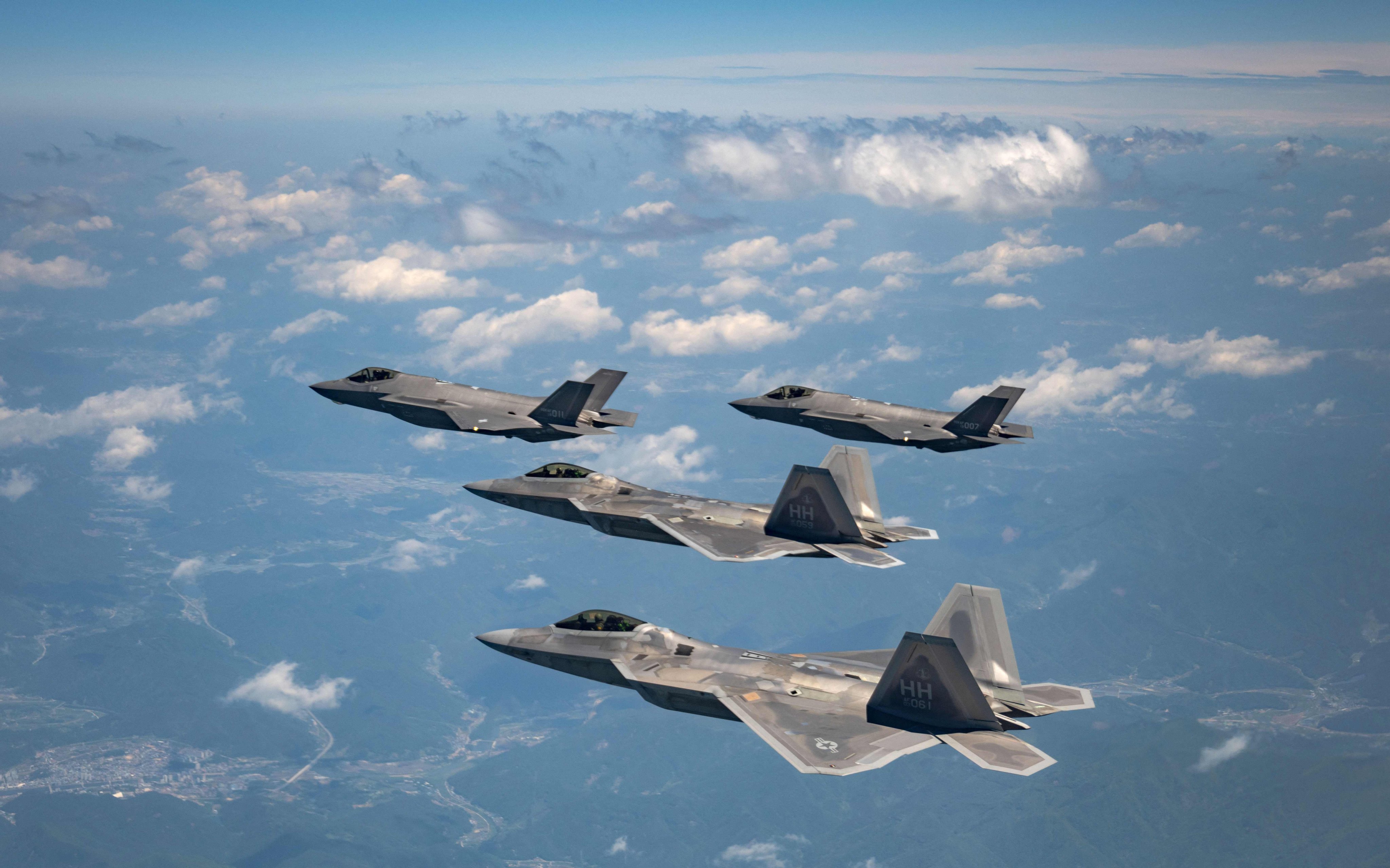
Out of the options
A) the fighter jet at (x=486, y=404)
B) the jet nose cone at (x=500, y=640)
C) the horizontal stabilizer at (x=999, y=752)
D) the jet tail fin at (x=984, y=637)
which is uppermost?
the fighter jet at (x=486, y=404)

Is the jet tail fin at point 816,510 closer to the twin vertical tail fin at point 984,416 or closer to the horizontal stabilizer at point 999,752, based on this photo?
the horizontal stabilizer at point 999,752

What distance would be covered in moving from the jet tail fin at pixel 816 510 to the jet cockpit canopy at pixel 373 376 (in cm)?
3478

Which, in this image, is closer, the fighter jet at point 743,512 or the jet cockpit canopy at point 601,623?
the jet cockpit canopy at point 601,623

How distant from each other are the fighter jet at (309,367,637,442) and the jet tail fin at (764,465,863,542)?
14.4m

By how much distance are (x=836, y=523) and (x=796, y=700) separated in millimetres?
11384

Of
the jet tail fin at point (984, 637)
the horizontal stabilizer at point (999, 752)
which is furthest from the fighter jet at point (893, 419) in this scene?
the horizontal stabilizer at point (999, 752)

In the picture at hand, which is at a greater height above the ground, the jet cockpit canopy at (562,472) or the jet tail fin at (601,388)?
the jet tail fin at (601,388)

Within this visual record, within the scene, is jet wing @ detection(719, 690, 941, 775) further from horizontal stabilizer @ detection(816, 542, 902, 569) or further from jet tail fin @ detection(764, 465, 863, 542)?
jet tail fin @ detection(764, 465, 863, 542)

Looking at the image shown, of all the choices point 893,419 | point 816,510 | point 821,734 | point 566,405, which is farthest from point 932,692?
point 566,405

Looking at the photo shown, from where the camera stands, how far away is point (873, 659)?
46875 mm

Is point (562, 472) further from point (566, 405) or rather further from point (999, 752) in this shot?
point (999, 752)

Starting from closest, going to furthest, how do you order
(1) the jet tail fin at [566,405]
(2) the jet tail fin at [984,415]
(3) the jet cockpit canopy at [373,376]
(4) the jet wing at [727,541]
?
(4) the jet wing at [727,541] < (1) the jet tail fin at [566,405] < (2) the jet tail fin at [984,415] < (3) the jet cockpit canopy at [373,376]

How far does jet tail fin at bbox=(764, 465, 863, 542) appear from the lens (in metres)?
50.1

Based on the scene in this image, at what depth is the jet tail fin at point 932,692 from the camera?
1447 inches
